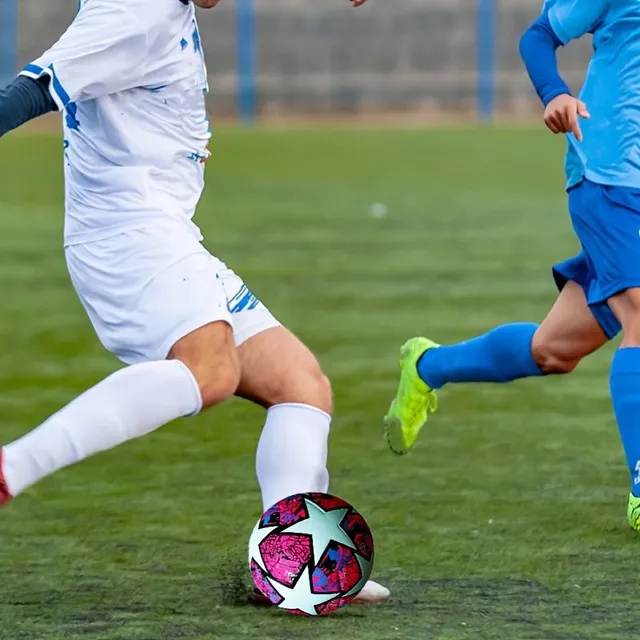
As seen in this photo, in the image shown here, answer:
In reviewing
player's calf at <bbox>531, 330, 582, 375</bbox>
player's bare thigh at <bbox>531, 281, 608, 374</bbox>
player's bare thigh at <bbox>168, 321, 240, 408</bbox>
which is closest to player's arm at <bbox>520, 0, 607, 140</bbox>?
player's bare thigh at <bbox>531, 281, 608, 374</bbox>

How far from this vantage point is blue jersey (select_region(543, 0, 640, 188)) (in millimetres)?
4562

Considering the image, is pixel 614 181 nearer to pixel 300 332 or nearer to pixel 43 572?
pixel 43 572

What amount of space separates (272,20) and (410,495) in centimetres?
2143

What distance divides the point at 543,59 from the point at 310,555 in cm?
157

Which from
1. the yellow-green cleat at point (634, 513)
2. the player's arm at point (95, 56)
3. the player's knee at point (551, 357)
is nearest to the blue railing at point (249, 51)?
the player's knee at point (551, 357)

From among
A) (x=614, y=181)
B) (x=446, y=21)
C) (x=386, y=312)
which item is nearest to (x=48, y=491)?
(x=614, y=181)

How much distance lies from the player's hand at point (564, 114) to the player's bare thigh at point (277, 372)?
2.89 ft

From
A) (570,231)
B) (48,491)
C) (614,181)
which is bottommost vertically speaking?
(570,231)

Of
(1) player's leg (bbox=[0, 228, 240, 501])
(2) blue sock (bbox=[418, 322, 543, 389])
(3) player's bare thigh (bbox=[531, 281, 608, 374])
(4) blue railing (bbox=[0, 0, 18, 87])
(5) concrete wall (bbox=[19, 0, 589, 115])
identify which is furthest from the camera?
(4) blue railing (bbox=[0, 0, 18, 87])

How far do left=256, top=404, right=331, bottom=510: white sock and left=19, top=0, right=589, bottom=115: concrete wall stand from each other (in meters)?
21.7

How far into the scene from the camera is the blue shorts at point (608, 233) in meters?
4.50

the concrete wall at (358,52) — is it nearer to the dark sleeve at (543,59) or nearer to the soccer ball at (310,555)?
the dark sleeve at (543,59)

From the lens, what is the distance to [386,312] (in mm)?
8727

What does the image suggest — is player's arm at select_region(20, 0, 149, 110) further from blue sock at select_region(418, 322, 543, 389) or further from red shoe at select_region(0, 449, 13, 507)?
blue sock at select_region(418, 322, 543, 389)
